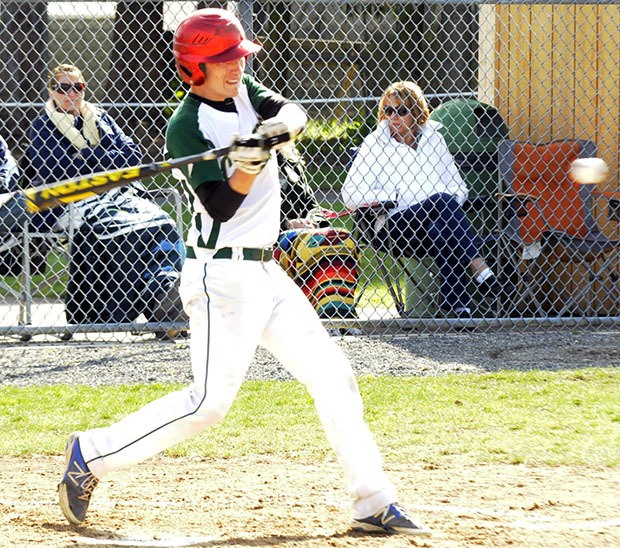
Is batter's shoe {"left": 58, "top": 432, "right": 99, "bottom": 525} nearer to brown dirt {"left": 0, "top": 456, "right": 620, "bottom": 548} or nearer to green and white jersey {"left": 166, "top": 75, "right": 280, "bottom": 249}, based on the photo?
brown dirt {"left": 0, "top": 456, "right": 620, "bottom": 548}

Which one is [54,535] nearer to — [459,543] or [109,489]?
[109,489]

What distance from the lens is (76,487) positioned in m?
3.66

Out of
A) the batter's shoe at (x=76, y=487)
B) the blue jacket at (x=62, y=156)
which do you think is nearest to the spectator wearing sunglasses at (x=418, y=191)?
the blue jacket at (x=62, y=156)

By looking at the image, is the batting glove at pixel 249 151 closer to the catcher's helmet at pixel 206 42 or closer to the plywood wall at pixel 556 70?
the catcher's helmet at pixel 206 42

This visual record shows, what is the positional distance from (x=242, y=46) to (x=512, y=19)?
4901mm

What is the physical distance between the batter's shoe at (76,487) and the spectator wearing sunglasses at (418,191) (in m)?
3.75

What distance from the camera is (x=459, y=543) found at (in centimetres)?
341

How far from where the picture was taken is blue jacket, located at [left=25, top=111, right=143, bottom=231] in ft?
23.2

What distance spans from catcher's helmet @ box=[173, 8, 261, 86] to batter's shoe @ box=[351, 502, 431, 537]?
1516 millimetres

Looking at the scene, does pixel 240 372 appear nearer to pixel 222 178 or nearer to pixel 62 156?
pixel 222 178

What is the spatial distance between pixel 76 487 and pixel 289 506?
76 cm

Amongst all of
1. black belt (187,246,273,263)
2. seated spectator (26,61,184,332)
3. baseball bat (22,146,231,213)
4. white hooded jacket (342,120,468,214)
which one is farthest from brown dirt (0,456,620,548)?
white hooded jacket (342,120,468,214)

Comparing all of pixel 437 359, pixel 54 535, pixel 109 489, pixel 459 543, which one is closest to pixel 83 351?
pixel 437 359

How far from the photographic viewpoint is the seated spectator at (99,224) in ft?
22.8
